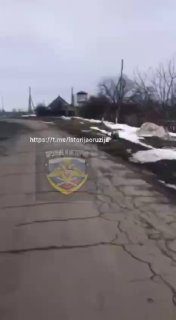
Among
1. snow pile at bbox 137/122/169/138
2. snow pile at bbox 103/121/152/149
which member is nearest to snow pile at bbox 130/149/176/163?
snow pile at bbox 103/121/152/149

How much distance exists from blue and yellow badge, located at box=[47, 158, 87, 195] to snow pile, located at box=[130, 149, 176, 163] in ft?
6.81

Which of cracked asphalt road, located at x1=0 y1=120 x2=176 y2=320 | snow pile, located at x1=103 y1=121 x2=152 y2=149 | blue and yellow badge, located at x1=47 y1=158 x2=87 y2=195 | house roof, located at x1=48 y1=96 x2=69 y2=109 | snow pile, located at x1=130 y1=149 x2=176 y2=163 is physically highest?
cracked asphalt road, located at x1=0 y1=120 x2=176 y2=320

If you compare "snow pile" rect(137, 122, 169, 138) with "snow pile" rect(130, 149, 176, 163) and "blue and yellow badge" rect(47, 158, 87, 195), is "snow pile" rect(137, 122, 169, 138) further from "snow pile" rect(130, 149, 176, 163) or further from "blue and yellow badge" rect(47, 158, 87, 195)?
"blue and yellow badge" rect(47, 158, 87, 195)

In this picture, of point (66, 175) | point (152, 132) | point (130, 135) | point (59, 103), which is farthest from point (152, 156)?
point (59, 103)

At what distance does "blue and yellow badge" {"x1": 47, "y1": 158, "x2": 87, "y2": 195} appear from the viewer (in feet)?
40.4

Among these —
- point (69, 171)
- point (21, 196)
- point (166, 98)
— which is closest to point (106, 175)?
point (69, 171)

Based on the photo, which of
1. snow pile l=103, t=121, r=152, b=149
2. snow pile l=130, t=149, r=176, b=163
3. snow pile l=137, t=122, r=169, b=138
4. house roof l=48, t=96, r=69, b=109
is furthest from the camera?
house roof l=48, t=96, r=69, b=109

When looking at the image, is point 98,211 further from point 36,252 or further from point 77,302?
point 77,302

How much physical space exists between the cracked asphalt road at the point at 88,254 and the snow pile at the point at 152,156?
209 inches

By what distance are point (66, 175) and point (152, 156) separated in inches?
211

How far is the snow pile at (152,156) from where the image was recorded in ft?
57.9

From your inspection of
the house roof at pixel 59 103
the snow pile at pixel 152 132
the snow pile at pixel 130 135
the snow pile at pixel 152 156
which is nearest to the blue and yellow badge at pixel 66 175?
the snow pile at pixel 152 156

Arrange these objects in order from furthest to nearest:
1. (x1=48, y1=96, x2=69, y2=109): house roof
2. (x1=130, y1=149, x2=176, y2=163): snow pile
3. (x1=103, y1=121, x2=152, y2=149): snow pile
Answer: (x1=48, y1=96, x2=69, y2=109): house roof
(x1=103, y1=121, x2=152, y2=149): snow pile
(x1=130, y1=149, x2=176, y2=163): snow pile

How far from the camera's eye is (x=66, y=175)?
1397 cm
